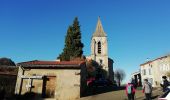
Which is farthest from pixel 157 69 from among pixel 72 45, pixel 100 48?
pixel 100 48

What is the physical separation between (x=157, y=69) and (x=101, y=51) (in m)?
25.2

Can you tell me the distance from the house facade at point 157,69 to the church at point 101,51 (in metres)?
17.5

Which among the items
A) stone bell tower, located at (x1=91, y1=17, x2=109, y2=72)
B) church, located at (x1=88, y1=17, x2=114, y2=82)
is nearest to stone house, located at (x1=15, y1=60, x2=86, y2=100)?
church, located at (x1=88, y1=17, x2=114, y2=82)

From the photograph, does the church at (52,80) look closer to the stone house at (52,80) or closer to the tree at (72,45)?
the stone house at (52,80)

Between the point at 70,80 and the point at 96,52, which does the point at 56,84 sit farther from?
the point at 96,52

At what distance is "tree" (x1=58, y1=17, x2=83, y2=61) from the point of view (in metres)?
49.8

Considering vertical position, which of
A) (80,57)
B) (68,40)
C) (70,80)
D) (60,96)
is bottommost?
(60,96)

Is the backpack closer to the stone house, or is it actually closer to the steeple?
the stone house

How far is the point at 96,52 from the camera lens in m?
72.5

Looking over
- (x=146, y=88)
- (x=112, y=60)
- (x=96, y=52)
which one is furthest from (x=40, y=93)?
(x=112, y=60)

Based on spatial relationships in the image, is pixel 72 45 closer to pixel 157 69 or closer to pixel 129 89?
pixel 157 69

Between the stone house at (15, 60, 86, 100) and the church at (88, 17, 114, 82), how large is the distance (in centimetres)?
5020

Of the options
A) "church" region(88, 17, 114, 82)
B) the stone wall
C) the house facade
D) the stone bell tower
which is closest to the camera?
the stone wall

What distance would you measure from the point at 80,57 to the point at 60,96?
3069cm
